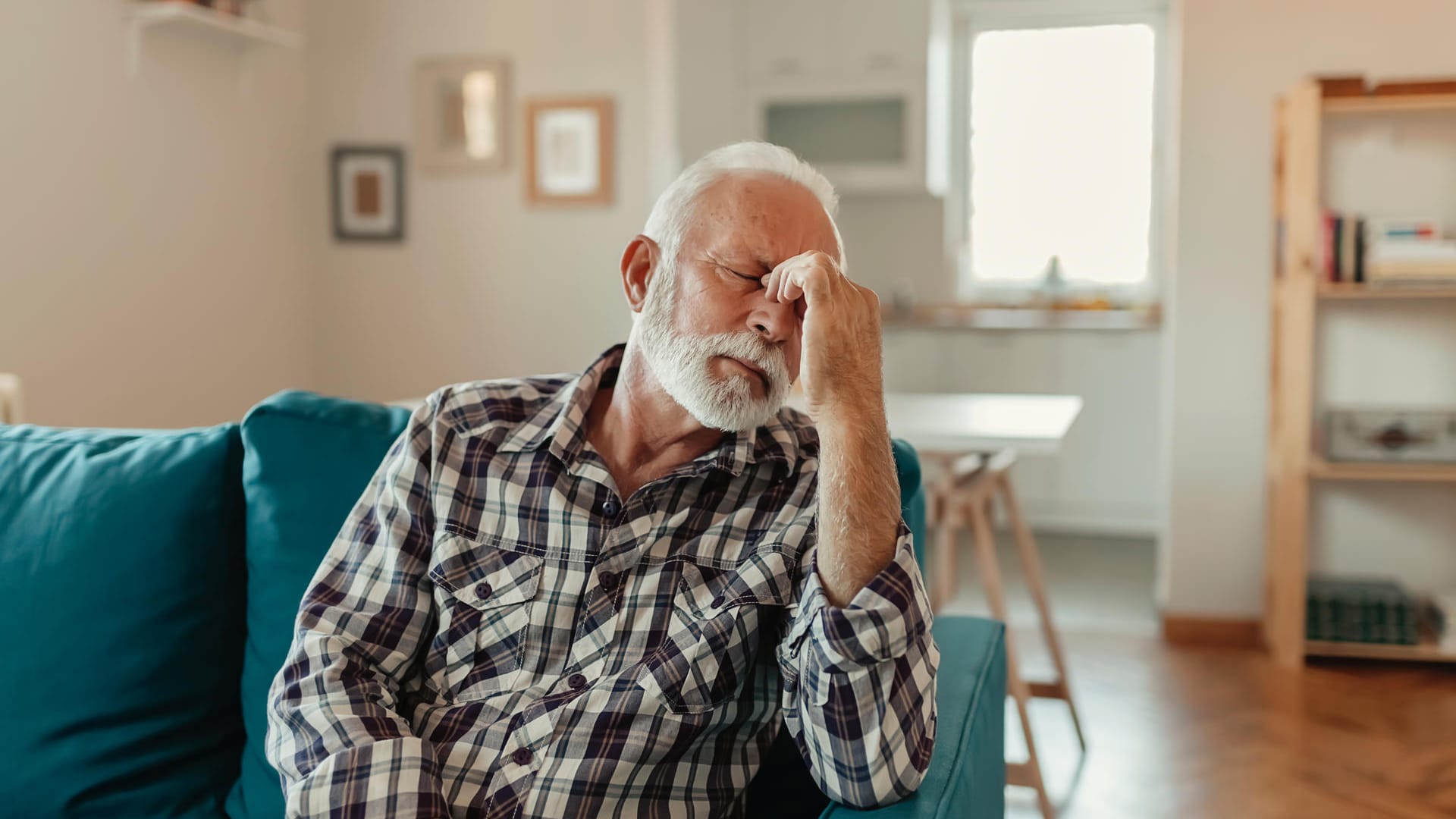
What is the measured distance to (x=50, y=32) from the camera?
3.24m

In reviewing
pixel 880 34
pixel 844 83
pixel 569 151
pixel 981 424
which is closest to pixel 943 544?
pixel 981 424

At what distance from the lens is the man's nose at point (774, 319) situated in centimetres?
133

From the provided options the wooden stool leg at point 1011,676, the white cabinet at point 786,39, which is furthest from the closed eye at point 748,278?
the white cabinet at point 786,39

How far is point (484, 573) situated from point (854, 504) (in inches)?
16.7

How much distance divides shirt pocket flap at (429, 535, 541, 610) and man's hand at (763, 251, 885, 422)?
14.3 inches

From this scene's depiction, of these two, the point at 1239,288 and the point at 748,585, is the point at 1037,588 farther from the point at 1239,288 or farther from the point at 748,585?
the point at 748,585

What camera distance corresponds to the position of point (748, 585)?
1.28 metres

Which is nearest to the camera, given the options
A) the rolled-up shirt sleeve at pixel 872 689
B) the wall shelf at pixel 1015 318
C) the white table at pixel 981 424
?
the rolled-up shirt sleeve at pixel 872 689

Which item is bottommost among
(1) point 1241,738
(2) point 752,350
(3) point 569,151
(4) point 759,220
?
(1) point 1241,738

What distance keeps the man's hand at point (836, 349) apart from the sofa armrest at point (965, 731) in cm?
35

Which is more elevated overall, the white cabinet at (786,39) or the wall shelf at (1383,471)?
the white cabinet at (786,39)

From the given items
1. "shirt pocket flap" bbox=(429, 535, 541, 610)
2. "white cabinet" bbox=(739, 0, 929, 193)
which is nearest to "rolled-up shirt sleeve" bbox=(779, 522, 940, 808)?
"shirt pocket flap" bbox=(429, 535, 541, 610)

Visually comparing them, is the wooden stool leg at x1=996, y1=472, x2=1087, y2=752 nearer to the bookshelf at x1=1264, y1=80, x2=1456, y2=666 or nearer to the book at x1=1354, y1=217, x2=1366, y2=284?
the bookshelf at x1=1264, y1=80, x2=1456, y2=666

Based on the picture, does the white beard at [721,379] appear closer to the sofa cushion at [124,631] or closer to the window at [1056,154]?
the sofa cushion at [124,631]
